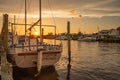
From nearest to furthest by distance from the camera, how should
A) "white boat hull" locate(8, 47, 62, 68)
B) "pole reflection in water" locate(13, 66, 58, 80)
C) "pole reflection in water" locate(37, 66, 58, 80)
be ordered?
"white boat hull" locate(8, 47, 62, 68), "pole reflection in water" locate(13, 66, 58, 80), "pole reflection in water" locate(37, 66, 58, 80)

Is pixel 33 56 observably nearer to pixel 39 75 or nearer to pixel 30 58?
pixel 30 58

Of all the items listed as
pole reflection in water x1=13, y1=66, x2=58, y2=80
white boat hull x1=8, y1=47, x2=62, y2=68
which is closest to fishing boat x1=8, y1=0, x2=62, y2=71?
white boat hull x1=8, y1=47, x2=62, y2=68

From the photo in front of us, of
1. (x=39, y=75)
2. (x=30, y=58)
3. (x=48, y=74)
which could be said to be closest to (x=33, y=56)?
(x=30, y=58)

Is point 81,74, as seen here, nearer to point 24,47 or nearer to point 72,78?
point 72,78

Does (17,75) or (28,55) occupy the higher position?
(28,55)

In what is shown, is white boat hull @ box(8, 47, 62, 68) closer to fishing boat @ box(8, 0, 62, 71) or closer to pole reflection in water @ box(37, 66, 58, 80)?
fishing boat @ box(8, 0, 62, 71)

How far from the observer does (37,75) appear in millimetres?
24438

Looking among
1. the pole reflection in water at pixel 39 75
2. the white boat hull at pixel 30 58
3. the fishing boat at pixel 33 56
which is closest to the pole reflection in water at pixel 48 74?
the pole reflection in water at pixel 39 75

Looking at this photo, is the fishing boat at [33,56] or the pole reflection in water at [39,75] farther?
the pole reflection in water at [39,75]

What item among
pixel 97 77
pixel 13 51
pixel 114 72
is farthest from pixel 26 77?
pixel 114 72

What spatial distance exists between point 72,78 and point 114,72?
6316 mm

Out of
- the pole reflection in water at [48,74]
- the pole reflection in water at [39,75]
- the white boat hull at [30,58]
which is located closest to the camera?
the white boat hull at [30,58]

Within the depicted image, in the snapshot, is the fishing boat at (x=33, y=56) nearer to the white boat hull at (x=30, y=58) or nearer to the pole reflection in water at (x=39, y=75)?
the white boat hull at (x=30, y=58)

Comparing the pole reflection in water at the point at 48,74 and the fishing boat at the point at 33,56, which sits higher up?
the fishing boat at the point at 33,56
